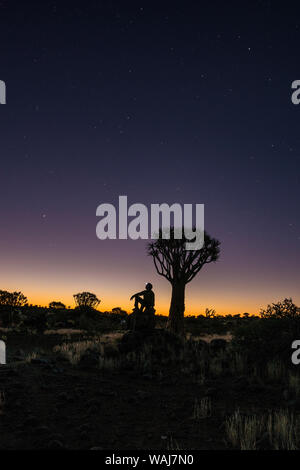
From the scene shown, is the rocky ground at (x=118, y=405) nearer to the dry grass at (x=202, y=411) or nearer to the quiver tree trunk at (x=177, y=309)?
the dry grass at (x=202, y=411)

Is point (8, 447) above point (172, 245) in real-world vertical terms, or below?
below

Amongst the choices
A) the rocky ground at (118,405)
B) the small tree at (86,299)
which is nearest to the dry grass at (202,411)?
the rocky ground at (118,405)

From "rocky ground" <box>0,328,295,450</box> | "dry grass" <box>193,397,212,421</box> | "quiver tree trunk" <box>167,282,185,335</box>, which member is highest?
"quiver tree trunk" <box>167,282,185,335</box>

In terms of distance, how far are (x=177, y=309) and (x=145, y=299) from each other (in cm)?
610

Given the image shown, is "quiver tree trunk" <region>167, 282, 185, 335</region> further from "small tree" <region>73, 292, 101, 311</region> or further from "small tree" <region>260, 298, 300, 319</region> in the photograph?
"small tree" <region>73, 292, 101, 311</region>

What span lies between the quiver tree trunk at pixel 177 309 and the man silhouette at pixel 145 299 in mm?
5839

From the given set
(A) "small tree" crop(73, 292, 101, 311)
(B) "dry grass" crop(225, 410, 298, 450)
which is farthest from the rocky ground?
(A) "small tree" crop(73, 292, 101, 311)

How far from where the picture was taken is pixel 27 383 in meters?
8.89

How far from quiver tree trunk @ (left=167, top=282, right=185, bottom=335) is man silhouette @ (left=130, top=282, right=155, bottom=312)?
584 centimetres

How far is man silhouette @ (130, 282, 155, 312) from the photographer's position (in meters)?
15.6

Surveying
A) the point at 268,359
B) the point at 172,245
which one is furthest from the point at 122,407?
the point at 172,245
